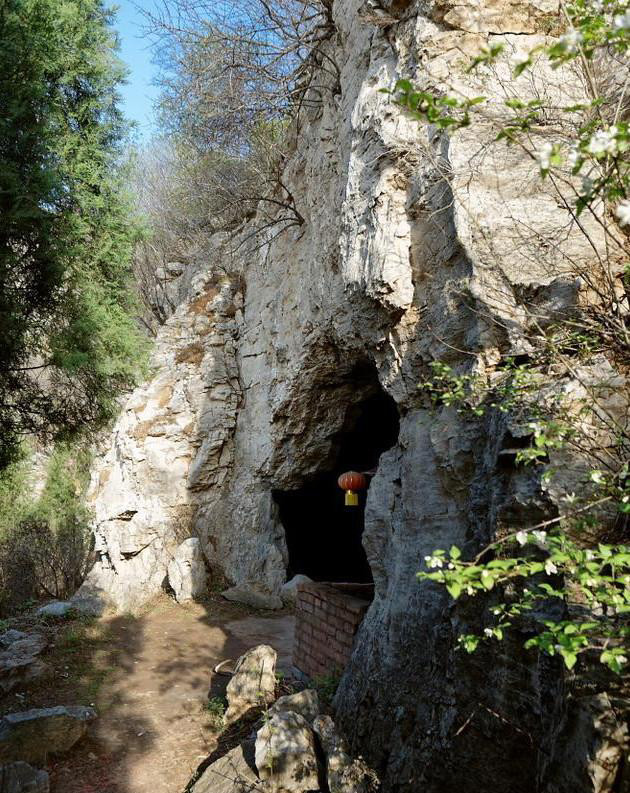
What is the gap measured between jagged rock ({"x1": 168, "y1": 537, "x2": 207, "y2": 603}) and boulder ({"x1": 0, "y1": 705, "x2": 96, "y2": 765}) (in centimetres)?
482

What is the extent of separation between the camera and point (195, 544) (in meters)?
10.5

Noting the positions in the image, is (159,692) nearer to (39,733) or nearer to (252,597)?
(39,733)

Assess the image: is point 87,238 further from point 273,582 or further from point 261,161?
point 273,582

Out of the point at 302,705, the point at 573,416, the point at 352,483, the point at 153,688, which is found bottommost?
the point at 153,688

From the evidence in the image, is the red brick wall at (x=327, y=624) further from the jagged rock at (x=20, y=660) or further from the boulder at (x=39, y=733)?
the jagged rock at (x=20, y=660)

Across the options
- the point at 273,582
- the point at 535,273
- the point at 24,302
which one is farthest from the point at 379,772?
the point at 273,582

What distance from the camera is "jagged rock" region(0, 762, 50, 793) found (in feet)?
13.5

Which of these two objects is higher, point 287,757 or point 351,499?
point 351,499

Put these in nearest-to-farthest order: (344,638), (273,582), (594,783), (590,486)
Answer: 1. (594,783)
2. (590,486)
3. (344,638)
4. (273,582)

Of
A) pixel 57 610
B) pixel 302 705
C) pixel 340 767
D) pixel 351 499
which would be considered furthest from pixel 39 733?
pixel 57 610

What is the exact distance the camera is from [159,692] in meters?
6.55

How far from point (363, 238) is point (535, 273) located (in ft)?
6.98

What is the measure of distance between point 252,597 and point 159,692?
3366 mm

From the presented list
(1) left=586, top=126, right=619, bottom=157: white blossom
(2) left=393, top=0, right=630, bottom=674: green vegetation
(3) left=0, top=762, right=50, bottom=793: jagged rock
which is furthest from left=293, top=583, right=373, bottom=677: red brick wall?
(1) left=586, top=126, right=619, bottom=157: white blossom
